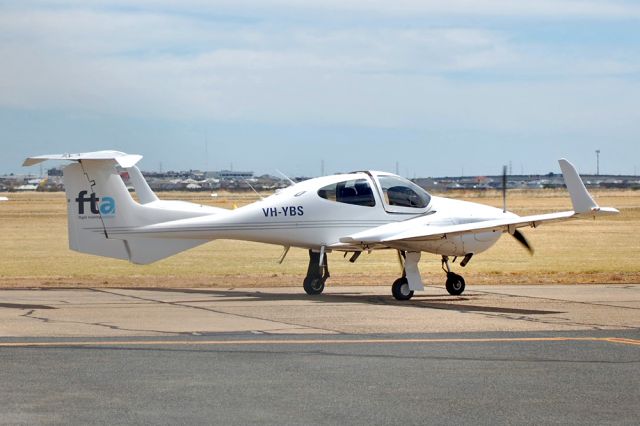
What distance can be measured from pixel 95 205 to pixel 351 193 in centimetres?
539

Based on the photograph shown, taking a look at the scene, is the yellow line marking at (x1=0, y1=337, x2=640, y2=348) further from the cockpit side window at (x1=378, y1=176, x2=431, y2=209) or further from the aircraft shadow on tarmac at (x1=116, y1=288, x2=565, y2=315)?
the cockpit side window at (x1=378, y1=176, x2=431, y2=209)

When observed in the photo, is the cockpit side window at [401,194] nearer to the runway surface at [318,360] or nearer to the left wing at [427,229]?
the left wing at [427,229]

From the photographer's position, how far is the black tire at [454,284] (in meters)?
22.6

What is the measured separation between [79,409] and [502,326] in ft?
28.1

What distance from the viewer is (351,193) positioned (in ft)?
74.8

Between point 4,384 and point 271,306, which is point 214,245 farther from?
point 4,384

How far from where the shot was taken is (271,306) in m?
20.2

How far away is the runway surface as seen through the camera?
10.2m

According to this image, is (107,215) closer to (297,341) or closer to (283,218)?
(283,218)

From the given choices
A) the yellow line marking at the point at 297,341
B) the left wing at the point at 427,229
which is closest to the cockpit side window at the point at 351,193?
the left wing at the point at 427,229

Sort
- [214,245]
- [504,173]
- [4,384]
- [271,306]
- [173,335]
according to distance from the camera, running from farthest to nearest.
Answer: [214,245] → [504,173] → [271,306] → [173,335] → [4,384]

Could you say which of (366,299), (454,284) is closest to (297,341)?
(366,299)

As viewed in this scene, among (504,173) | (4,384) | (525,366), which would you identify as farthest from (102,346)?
(504,173)

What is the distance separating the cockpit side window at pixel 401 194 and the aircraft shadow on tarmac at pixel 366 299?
1.98m
